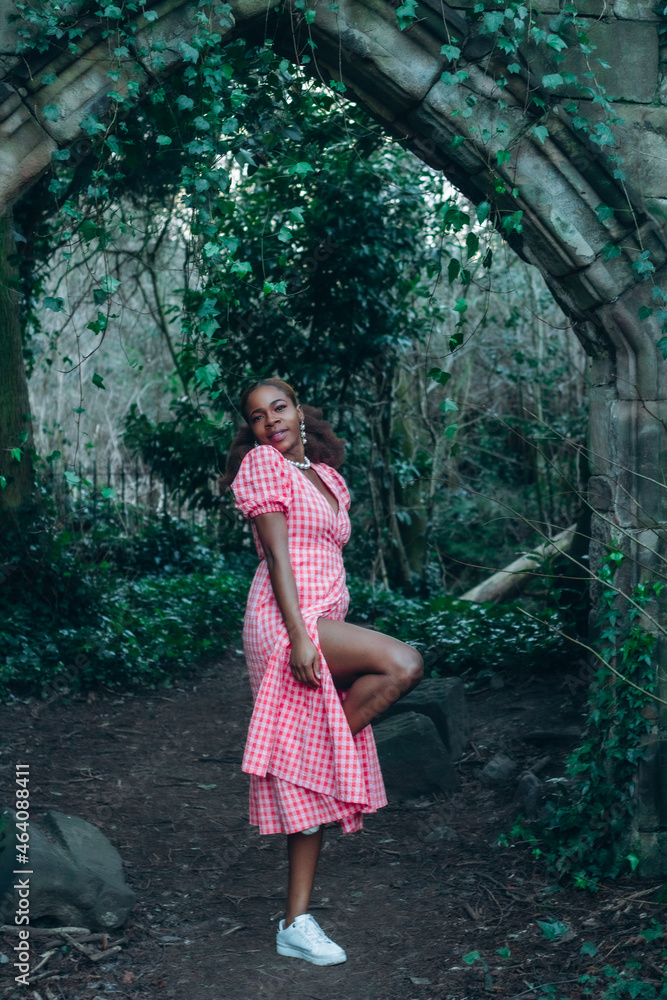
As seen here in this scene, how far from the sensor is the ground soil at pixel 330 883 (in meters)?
2.74

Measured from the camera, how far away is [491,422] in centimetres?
1218

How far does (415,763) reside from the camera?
437 cm

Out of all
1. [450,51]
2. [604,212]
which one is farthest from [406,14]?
[604,212]

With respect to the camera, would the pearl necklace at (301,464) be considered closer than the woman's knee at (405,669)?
No

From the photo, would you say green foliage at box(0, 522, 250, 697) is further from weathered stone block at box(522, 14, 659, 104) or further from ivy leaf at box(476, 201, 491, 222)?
weathered stone block at box(522, 14, 659, 104)

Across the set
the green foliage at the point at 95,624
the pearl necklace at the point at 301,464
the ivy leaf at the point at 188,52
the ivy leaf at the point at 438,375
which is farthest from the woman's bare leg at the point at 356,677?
the green foliage at the point at 95,624

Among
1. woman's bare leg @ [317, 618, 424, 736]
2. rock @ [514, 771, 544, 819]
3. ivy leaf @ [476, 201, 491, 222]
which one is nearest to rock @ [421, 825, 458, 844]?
rock @ [514, 771, 544, 819]

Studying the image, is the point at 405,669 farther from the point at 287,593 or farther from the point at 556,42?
the point at 556,42

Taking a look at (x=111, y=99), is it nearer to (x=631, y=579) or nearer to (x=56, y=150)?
(x=56, y=150)

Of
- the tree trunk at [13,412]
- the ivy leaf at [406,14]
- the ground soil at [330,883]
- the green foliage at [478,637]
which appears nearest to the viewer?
the ground soil at [330,883]

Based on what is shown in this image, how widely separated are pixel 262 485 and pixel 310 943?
4.89ft

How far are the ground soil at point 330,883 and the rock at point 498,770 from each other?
6 cm

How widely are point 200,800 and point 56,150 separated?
3075mm

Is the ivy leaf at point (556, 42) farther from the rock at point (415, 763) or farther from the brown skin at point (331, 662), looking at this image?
the rock at point (415, 763)
